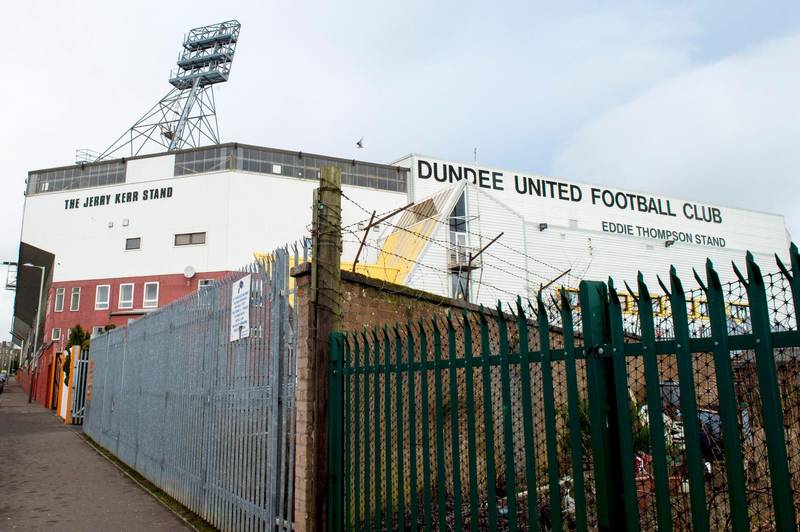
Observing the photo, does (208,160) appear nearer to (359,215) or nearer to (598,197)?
(359,215)

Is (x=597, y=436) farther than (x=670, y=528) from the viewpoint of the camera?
Yes

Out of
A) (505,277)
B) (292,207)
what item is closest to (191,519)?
(505,277)

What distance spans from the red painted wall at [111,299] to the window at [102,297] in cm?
19

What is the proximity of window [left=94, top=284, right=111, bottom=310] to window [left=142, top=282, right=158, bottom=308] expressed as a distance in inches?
111

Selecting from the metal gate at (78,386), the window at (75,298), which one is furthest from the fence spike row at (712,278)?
the window at (75,298)

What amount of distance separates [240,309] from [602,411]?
431 cm

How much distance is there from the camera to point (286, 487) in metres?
5.44

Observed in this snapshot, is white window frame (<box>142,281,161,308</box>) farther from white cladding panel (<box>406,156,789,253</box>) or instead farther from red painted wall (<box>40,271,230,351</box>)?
white cladding panel (<box>406,156,789,253</box>)

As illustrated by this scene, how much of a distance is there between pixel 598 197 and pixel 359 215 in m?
19.4

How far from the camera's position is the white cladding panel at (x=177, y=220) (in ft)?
121

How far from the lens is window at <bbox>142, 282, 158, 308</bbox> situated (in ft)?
123

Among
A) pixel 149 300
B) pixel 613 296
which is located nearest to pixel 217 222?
pixel 149 300

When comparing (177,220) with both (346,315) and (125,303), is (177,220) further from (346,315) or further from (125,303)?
(346,315)

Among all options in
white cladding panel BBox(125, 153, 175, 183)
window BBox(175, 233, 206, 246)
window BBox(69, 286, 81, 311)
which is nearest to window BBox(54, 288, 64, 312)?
window BBox(69, 286, 81, 311)
